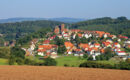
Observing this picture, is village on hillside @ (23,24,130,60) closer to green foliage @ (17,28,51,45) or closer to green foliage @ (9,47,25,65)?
green foliage @ (17,28,51,45)

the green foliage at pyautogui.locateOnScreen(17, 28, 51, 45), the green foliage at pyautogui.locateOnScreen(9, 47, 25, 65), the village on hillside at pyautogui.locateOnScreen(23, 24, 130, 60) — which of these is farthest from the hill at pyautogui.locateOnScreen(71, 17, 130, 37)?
the green foliage at pyautogui.locateOnScreen(9, 47, 25, 65)

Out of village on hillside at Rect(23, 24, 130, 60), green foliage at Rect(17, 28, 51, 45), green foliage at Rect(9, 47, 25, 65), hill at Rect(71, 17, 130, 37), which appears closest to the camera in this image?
green foliage at Rect(9, 47, 25, 65)

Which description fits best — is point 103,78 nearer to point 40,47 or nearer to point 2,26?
point 40,47

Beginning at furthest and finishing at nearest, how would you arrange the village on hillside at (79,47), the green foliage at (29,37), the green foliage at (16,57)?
the green foliage at (29,37)
the village on hillside at (79,47)
the green foliage at (16,57)

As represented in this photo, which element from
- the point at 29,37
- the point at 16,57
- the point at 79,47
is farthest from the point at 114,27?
the point at 16,57

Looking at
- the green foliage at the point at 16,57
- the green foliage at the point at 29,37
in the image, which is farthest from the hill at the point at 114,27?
the green foliage at the point at 16,57

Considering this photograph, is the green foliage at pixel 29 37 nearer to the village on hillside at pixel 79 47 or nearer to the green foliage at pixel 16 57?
the village on hillside at pixel 79 47

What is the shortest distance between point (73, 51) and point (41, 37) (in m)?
16.6

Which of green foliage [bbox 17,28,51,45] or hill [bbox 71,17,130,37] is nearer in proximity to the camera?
green foliage [bbox 17,28,51,45]

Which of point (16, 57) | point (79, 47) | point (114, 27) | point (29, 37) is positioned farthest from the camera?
point (114, 27)

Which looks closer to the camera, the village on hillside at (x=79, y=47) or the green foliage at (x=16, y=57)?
the green foliage at (x=16, y=57)

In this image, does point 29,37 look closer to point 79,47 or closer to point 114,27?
point 79,47

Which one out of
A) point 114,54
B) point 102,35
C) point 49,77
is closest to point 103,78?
→ point 49,77

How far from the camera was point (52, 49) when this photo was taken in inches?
1911
